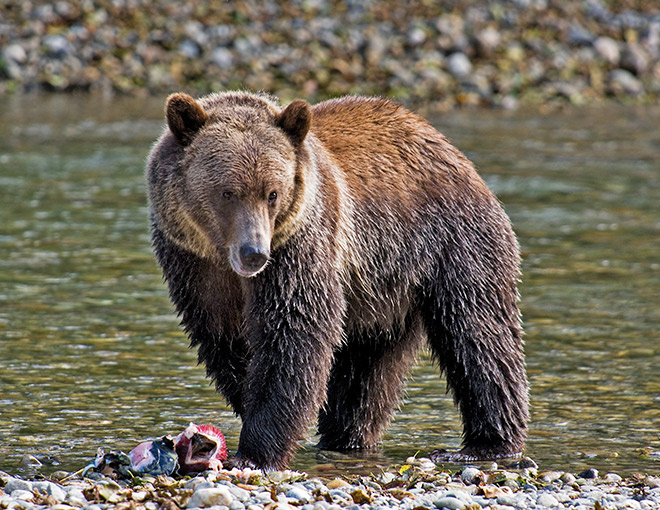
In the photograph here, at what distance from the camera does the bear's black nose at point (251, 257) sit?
17.7ft

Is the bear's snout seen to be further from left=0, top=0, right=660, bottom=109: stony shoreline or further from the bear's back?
left=0, top=0, right=660, bottom=109: stony shoreline

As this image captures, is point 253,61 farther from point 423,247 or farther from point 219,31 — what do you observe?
point 423,247

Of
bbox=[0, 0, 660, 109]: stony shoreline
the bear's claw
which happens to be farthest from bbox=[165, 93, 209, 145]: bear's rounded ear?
bbox=[0, 0, 660, 109]: stony shoreline

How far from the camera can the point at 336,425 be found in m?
6.90

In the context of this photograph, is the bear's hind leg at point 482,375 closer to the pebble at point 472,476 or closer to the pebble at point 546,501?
the pebble at point 472,476

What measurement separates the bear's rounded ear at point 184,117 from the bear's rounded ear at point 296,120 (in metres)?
0.35

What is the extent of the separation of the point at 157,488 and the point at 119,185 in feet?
32.8

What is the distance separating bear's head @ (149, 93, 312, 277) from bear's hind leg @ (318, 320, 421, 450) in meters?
1.36

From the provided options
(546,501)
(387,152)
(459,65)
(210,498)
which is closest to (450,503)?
(546,501)

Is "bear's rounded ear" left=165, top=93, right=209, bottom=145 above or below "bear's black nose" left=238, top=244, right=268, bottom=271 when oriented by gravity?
above

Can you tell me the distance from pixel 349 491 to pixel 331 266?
1075mm

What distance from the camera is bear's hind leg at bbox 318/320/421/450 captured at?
6.84m

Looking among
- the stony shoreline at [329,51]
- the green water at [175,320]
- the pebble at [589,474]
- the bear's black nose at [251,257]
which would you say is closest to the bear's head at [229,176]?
the bear's black nose at [251,257]

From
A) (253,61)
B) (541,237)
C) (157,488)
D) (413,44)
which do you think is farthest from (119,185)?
(157,488)
